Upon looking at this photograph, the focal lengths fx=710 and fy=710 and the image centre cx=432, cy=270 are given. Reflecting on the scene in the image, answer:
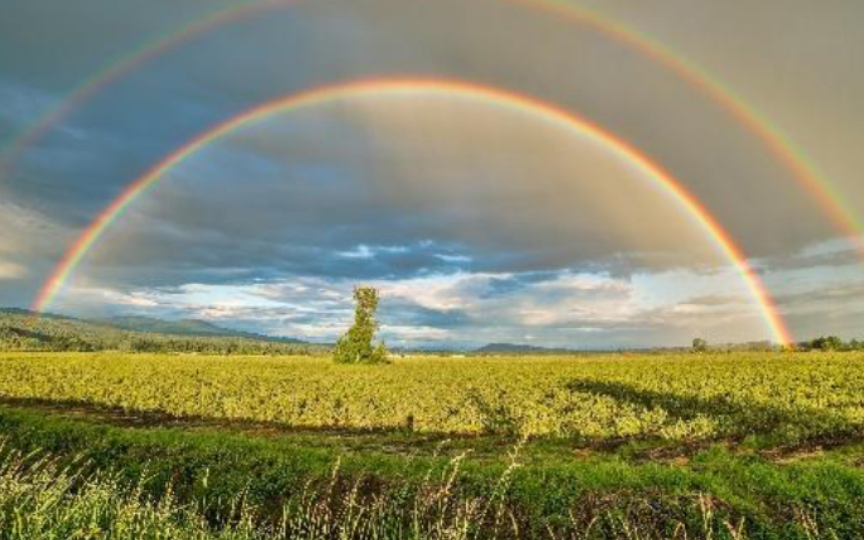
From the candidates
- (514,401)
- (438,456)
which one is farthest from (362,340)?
(438,456)

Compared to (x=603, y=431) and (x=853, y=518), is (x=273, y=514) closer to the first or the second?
(x=853, y=518)

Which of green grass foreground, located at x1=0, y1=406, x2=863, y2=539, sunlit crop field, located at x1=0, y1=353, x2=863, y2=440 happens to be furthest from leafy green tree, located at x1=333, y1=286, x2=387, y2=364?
green grass foreground, located at x1=0, y1=406, x2=863, y2=539

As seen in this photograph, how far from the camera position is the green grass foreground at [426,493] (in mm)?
11336

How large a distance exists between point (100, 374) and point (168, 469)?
1950 inches

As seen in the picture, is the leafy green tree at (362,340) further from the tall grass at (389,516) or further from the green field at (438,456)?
the tall grass at (389,516)

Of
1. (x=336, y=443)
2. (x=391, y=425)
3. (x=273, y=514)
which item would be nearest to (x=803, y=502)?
(x=273, y=514)

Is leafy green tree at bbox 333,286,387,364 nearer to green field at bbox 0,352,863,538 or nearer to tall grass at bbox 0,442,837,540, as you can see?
green field at bbox 0,352,863,538

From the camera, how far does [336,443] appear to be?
2903 cm

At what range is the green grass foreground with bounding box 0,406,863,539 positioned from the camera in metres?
11.3

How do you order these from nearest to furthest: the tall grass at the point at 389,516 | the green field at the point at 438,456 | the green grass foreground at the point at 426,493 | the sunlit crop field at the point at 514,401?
the tall grass at the point at 389,516, the green grass foreground at the point at 426,493, the green field at the point at 438,456, the sunlit crop field at the point at 514,401

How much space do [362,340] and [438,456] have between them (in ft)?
261

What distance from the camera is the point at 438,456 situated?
23578 mm

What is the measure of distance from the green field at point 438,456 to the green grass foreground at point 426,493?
71mm

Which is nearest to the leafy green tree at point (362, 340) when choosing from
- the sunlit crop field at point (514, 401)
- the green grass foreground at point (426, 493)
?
the sunlit crop field at point (514, 401)
